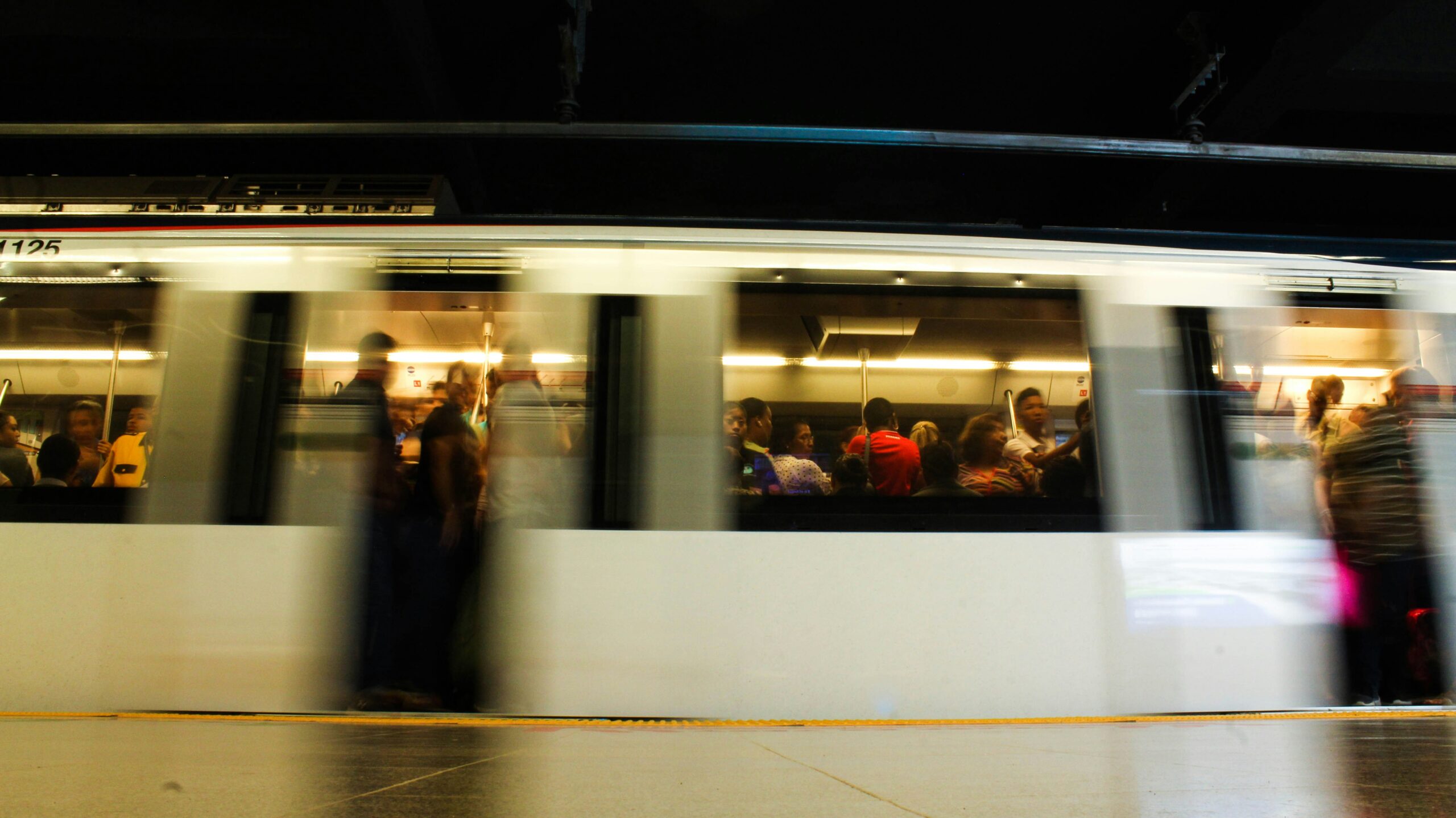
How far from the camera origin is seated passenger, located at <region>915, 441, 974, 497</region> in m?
3.13

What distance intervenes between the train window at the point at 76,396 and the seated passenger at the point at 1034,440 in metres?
3.35

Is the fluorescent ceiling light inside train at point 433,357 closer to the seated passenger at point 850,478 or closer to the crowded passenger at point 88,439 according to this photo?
the crowded passenger at point 88,439

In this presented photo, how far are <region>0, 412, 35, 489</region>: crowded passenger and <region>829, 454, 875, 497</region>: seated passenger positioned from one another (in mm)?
3083

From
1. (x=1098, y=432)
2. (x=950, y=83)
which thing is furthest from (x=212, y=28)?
(x=1098, y=432)

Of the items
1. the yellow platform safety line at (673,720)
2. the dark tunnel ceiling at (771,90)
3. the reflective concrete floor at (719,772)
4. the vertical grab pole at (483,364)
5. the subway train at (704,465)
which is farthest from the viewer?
the dark tunnel ceiling at (771,90)

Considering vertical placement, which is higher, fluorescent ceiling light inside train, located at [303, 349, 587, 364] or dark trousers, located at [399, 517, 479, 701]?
fluorescent ceiling light inside train, located at [303, 349, 587, 364]

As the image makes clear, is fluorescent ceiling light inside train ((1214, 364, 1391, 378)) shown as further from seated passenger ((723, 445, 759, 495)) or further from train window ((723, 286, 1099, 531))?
seated passenger ((723, 445, 759, 495))

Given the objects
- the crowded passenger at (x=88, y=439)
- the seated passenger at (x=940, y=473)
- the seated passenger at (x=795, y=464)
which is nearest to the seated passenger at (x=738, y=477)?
the seated passenger at (x=795, y=464)

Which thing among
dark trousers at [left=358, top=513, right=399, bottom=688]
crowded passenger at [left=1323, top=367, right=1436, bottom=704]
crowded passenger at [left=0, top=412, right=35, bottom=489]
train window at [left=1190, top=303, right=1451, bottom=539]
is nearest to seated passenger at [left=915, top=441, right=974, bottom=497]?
train window at [left=1190, top=303, right=1451, bottom=539]

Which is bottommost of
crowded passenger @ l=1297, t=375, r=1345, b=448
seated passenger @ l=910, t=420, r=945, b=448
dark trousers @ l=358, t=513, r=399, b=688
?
dark trousers @ l=358, t=513, r=399, b=688

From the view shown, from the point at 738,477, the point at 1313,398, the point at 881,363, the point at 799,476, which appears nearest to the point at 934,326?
the point at 881,363

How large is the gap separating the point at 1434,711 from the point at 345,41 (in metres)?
6.33

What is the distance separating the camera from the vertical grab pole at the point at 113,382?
306 centimetres

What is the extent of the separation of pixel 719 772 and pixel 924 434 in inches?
72.8
